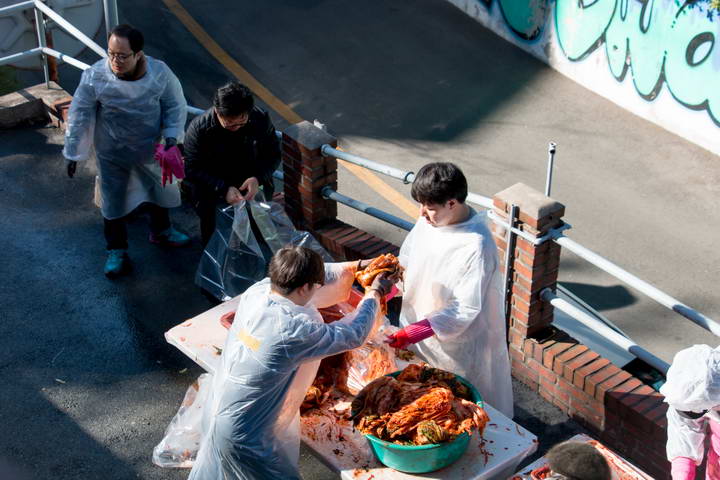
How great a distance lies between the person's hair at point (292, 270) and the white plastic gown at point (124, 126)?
8.50 ft

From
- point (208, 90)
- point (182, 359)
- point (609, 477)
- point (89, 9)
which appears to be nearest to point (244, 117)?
point (182, 359)

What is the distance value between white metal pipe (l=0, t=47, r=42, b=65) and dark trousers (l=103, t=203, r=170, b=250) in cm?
266

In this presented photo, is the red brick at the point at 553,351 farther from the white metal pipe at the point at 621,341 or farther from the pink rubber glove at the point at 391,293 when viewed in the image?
the pink rubber glove at the point at 391,293

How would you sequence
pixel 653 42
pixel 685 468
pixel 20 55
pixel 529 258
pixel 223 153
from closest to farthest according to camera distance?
1. pixel 685 468
2. pixel 529 258
3. pixel 223 153
4. pixel 20 55
5. pixel 653 42

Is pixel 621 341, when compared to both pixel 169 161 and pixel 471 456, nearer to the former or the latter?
pixel 471 456

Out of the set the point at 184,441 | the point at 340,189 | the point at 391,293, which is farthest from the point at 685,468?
the point at 340,189

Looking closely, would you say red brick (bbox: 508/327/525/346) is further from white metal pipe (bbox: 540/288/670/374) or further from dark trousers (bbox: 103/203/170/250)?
dark trousers (bbox: 103/203/170/250)

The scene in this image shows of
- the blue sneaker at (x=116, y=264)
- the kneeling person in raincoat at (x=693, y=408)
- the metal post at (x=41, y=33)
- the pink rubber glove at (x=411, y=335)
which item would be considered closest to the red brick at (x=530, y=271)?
the pink rubber glove at (x=411, y=335)

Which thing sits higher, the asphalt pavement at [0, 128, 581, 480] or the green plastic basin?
the green plastic basin

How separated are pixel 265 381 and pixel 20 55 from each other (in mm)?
6000

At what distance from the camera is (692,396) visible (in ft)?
12.9

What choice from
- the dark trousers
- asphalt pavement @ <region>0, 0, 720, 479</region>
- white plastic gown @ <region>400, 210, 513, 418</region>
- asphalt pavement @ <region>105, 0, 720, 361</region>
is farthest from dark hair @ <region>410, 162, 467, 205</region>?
asphalt pavement @ <region>105, 0, 720, 361</region>

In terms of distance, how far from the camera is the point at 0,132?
8.73 m

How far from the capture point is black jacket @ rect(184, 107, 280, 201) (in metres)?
5.95
